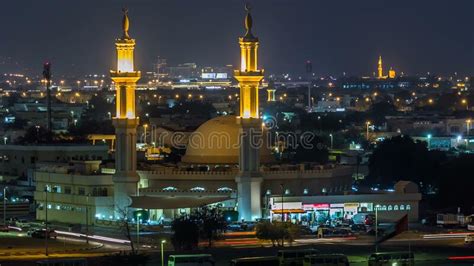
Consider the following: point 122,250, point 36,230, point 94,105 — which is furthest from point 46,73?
point 94,105

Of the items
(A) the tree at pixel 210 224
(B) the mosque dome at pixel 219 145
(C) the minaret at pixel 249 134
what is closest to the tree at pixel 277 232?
(A) the tree at pixel 210 224

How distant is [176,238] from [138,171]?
9.32 m

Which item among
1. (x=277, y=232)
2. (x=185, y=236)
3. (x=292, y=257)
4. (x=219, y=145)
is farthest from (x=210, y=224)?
(x=219, y=145)

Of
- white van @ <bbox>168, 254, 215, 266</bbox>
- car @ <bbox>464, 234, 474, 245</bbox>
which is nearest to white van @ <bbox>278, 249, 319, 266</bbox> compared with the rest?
white van @ <bbox>168, 254, 215, 266</bbox>

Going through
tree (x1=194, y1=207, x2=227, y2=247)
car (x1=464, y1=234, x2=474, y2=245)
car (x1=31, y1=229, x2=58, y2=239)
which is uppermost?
tree (x1=194, y1=207, x2=227, y2=247)

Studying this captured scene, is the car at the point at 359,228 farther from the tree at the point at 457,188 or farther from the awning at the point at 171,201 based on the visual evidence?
the tree at the point at 457,188

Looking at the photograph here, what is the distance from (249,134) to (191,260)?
540 inches

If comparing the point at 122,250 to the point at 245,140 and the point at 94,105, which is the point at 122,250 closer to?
the point at 245,140

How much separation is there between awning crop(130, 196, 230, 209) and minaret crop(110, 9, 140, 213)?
0.58 metres

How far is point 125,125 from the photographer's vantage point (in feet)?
160

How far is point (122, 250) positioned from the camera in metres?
40.9

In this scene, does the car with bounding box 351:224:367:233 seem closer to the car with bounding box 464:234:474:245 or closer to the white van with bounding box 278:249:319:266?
the car with bounding box 464:234:474:245

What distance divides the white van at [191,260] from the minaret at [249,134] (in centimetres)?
1304

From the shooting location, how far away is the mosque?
48125 millimetres
